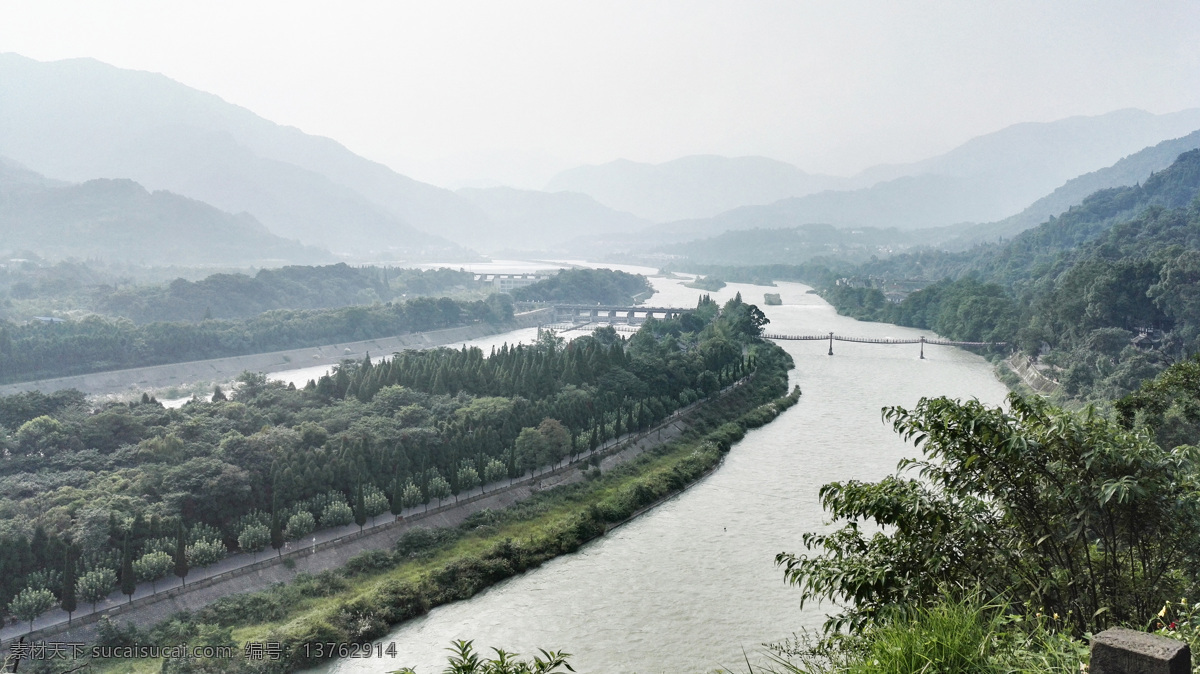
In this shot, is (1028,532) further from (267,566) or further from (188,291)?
(188,291)

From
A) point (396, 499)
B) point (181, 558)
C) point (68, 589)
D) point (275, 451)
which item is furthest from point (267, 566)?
point (275, 451)

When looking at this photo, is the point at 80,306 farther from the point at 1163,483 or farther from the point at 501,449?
the point at 1163,483

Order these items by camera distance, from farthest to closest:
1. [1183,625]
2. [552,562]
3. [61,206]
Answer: [61,206]
[552,562]
[1183,625]

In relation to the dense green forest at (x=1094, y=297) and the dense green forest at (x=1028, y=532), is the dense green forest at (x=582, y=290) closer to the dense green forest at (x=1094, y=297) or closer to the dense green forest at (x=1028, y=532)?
the dense green forest at (x=1094, y=297)

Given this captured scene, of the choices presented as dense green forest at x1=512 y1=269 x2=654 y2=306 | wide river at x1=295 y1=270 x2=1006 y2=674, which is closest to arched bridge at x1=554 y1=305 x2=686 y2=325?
Result: dense green forest at x1=512 y1=269 x2=654 y2=306

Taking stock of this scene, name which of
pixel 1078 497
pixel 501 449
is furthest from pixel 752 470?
pixel 1078 497

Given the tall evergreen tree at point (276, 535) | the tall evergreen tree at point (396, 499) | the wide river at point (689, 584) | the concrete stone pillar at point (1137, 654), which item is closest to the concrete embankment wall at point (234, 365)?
the tall evergreen tree at point (396, 499)

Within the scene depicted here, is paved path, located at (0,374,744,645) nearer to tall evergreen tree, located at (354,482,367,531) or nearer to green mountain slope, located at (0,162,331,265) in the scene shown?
tall evergreen tree, located at (354,482,367,531)
